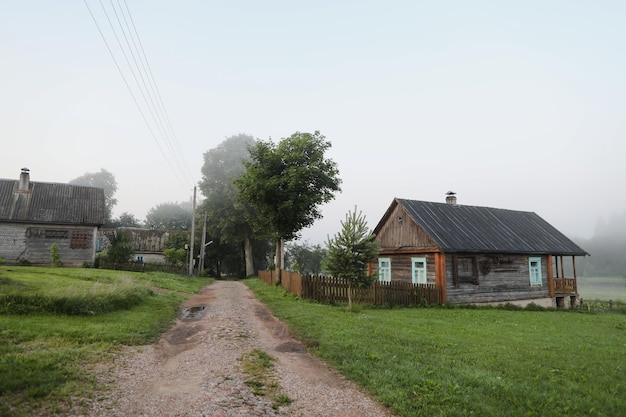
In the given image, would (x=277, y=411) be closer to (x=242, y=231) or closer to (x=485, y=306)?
(x=485, y=306)

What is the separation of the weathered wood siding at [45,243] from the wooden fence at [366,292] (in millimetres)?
20248

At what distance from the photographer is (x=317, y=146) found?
90.0 ft

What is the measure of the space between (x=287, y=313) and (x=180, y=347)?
604 centimetres

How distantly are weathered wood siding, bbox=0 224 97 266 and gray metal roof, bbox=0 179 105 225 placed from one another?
0.67m

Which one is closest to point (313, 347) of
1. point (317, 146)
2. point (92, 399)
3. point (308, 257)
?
point (92, 399)

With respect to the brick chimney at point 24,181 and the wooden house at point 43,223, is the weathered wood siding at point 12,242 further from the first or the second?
the brick chimney at point 24,181

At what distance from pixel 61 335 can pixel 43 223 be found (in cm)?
2670

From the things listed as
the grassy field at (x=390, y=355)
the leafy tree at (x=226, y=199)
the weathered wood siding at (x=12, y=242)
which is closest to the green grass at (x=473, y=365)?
the grassy field at (x=390, y=355)

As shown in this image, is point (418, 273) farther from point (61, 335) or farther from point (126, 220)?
point (126, 220)

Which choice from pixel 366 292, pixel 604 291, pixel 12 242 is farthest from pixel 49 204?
pixel 604 291

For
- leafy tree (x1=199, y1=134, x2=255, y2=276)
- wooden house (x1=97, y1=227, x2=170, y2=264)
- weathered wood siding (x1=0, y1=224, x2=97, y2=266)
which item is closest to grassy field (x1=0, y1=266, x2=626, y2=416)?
weathered wood siding (x1=0, y1=224, x2=97, y2=266)

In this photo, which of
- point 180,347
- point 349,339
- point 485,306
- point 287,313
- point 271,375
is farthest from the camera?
point 485,306

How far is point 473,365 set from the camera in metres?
8.04

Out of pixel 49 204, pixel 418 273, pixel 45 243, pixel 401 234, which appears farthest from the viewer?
pixel 49 204
